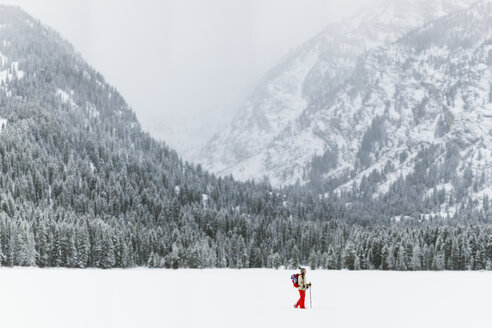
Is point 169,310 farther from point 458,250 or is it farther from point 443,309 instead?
point 458,250

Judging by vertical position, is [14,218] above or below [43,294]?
above

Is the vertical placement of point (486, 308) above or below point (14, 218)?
below

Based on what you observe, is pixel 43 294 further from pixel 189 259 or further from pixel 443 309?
pixel 189 259

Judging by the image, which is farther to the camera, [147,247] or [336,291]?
[147,247]

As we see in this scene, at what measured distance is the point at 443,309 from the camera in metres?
67.4

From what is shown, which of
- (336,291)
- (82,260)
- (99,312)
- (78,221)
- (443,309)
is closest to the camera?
(99,312)

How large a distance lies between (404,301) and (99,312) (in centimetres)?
4359

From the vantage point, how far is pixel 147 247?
189 meters

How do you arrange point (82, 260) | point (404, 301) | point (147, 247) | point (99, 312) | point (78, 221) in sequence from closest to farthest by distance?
point (99, 312), point (404, 301), point (82, 260), point (78, 221), point (147, 247)

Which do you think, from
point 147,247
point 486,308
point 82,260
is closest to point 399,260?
point 147,247

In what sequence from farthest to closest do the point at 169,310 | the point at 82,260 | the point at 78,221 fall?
the point at 78,221 → the point at 82,260 → the point at 169,310

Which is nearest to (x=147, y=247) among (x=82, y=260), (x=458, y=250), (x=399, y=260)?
(x=82, y=260)

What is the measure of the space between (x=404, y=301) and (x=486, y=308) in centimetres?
1126

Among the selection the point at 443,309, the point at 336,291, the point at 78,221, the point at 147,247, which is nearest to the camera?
the point at 443,309
